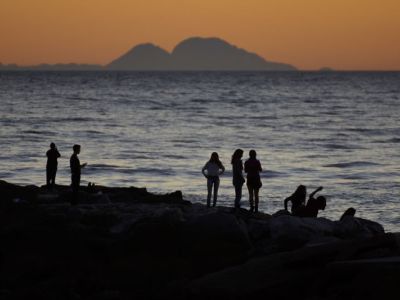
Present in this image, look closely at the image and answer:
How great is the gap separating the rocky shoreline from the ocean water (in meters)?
9.91

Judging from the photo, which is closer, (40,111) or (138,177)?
(138,177)

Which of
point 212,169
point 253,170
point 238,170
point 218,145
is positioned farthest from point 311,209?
point 218,145

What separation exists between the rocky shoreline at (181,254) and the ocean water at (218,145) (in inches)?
390

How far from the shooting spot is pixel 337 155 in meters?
52.2

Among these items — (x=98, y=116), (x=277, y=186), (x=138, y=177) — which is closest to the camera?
(x=277, y=186)

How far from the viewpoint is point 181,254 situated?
18.4m

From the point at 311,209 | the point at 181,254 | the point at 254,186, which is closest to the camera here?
the point at 181,254

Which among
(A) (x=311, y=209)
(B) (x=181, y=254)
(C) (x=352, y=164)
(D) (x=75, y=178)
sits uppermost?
(D) (x=75, y=178)

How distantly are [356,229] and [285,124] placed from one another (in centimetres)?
6343

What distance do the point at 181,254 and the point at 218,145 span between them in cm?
4029

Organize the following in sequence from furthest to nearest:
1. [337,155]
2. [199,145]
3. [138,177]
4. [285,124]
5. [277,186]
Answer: [285,124] → [199,145] → [337,155] → [138,177] → [277,186]

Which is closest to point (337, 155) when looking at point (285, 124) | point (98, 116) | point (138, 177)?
point (138, 177)

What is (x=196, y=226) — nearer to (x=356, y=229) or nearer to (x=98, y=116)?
(x=356, y=229)

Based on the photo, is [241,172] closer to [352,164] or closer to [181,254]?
[181,254]
